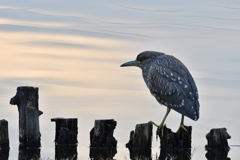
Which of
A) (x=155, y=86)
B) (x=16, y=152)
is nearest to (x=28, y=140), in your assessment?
(x=16, y=152)

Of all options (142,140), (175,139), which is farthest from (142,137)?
(175,139)

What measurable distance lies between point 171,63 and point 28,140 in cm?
465

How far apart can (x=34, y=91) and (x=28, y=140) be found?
1.28m

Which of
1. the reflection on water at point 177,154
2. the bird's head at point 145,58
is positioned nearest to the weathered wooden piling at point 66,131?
the reflection on water at point 177,154

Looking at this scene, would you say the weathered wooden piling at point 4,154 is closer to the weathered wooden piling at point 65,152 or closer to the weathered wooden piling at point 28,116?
the weathered wooden piling at point 28,116

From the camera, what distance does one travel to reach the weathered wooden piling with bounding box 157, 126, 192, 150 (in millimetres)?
Result: 48688

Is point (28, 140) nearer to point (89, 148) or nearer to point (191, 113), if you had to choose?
point (89, 148)

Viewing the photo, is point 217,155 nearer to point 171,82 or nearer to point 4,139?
point 171,82

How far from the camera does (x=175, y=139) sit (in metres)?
48.9

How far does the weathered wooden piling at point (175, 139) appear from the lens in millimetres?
48688

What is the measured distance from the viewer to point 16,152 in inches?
1919

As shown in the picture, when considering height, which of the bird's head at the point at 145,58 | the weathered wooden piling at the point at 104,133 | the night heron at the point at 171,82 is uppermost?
the bird's head at the point at 145,58

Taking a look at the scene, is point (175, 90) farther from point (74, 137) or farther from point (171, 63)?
point (74, 137)

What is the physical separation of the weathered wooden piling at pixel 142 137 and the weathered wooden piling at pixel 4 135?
3.24 meters
